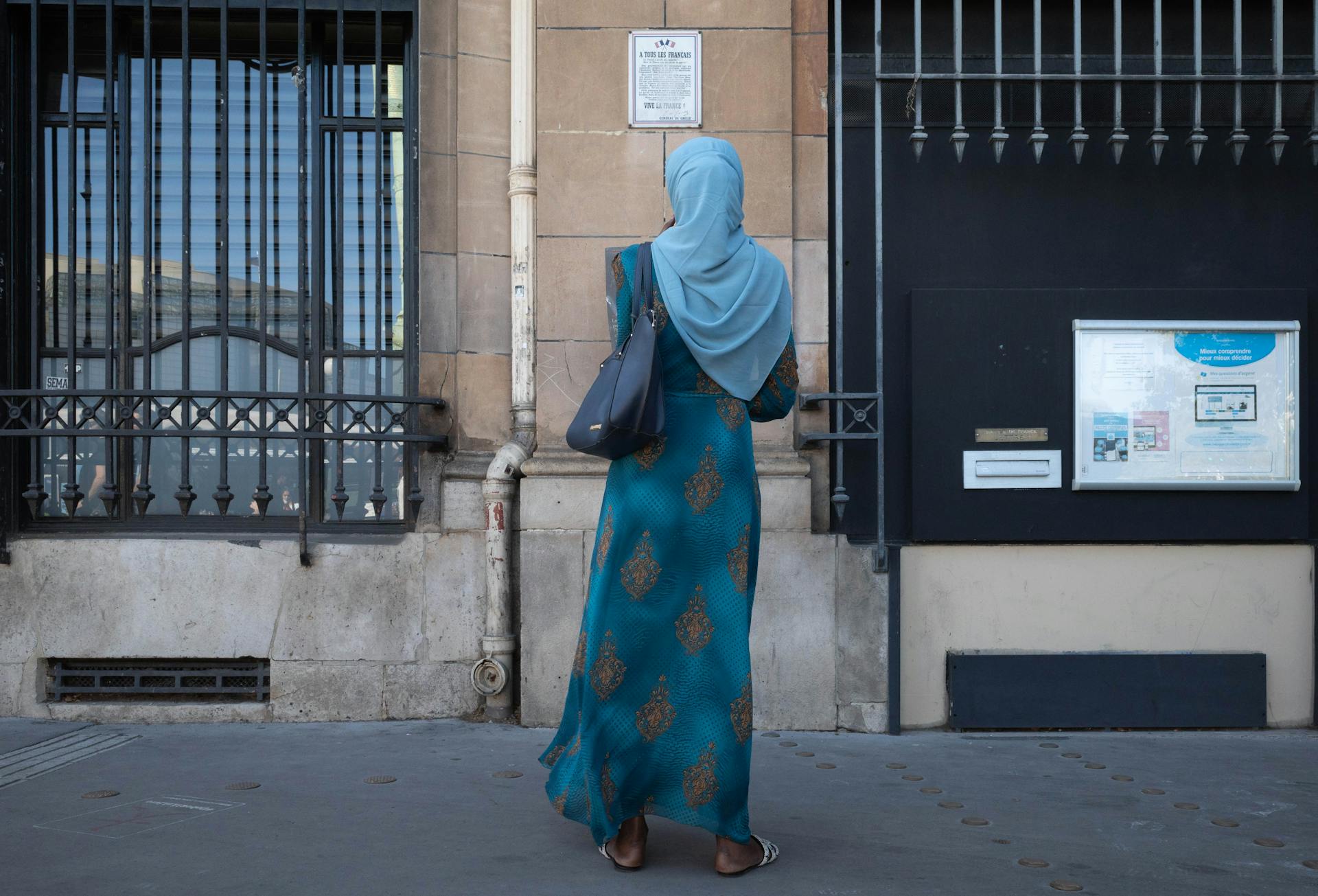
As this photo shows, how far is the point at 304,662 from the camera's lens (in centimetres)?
541

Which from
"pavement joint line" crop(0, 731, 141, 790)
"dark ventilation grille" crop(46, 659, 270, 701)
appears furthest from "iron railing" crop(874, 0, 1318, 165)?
"pavement joint line" crop(0, 731, 141, 790)

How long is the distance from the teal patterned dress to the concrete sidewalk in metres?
0.23

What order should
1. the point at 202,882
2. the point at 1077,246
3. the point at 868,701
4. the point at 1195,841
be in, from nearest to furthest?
the point at 202,882, the point at 1195,841, the point at 868,701, the point at 1077,246

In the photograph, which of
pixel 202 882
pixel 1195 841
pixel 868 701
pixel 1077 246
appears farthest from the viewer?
pixel 1077 246

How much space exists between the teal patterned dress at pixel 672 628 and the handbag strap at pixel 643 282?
0.09 feet

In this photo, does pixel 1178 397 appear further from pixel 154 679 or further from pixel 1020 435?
pixel 154 679

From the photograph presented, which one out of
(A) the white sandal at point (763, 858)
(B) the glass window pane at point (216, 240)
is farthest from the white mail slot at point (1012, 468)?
(B) the glass window pane at point (216, 240)

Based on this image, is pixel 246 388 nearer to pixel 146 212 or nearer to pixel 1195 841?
pixel 146 212

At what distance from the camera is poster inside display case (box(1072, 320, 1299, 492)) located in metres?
5.43

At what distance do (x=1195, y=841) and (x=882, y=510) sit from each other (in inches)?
80.6

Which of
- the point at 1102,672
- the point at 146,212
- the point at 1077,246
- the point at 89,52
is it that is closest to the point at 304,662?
the point at 146,212

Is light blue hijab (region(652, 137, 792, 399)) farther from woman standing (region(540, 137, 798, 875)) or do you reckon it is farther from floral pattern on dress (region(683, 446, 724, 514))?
floral pattern on dress (region(683, 446, 724, 514))

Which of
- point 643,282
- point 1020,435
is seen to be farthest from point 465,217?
point 1020,435

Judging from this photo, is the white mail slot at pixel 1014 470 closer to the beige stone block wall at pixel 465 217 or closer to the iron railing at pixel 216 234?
the beige stone block wall at pixel 465 217
